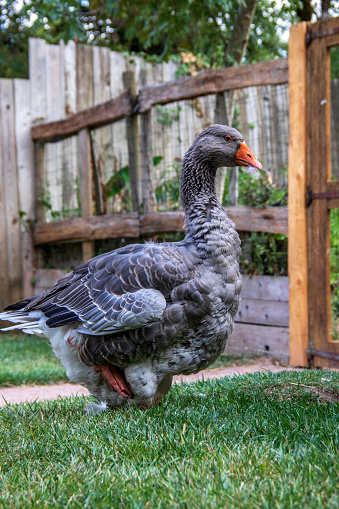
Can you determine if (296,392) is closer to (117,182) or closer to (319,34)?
(319,34)

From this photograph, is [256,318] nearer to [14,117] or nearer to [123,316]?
[123,316]

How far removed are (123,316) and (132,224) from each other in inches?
164

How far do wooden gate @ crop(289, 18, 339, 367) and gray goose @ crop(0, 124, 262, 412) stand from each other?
213 cm

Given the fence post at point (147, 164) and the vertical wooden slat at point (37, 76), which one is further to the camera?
the vertical wooden slat at point (37, 76)

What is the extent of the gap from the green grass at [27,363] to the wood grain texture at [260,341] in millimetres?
2052

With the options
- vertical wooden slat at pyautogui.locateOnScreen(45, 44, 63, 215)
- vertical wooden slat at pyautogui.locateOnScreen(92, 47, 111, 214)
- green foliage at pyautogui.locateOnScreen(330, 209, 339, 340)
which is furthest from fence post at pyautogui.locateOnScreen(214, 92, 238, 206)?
vertical wooden slat at pyautogui.locateOnScreen(45, 44, 63, 215)

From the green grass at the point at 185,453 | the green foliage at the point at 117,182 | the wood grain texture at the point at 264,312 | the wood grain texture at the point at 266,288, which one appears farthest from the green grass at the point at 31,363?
the green foliage at the point at 117,182

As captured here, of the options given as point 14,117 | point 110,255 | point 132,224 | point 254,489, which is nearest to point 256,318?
point 132,224

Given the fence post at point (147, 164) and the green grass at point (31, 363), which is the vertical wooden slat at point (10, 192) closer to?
the green grass at point (31, 363)

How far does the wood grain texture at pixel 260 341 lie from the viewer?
21.1 ft

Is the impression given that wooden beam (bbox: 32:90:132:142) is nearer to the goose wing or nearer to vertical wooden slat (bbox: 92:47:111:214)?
vertical wooden slat (bbox: 92:47:111:214)

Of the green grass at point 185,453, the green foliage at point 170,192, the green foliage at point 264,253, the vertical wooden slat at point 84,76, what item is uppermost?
the vertical wooden slat at point 84,76

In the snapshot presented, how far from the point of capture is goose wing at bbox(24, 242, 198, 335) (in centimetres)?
363

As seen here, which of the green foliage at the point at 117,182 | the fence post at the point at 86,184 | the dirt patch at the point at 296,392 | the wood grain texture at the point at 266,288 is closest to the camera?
the dirt patch at the point at 296,392
